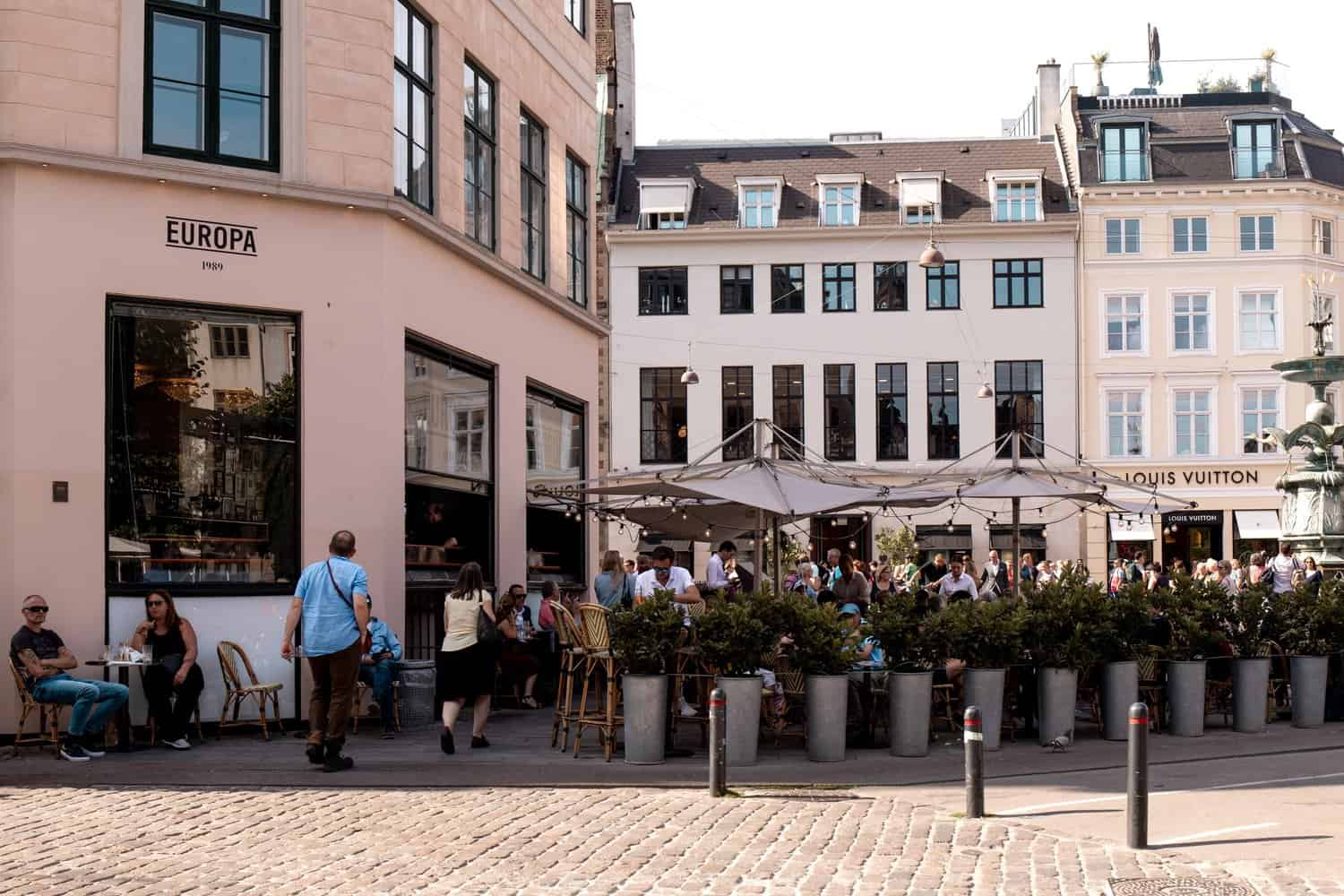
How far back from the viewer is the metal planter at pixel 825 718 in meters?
12.9

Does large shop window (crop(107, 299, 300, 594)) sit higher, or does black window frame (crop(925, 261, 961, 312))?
black window frame (crop(925, 261, 961, 312))

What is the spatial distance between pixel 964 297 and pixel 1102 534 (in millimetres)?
8361

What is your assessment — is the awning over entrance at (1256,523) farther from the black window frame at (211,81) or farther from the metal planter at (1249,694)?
the black window frame at (211,81)

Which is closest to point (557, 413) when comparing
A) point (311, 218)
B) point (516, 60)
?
point (516, 60)

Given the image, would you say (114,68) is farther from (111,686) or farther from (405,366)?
(111,686)

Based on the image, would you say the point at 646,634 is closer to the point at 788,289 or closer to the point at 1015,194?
the point at 788,289

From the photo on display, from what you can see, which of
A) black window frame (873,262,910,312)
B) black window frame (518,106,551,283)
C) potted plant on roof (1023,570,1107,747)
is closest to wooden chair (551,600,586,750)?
potted plant on roof (1023,570,1107,747)

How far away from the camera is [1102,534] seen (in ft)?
158

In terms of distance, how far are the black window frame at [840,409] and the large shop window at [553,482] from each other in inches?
1067

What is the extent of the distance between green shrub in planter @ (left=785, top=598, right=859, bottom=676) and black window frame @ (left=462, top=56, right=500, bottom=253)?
733 cm

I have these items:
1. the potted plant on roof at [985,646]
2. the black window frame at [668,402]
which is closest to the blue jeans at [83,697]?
the potted plant on roof at [985,646]

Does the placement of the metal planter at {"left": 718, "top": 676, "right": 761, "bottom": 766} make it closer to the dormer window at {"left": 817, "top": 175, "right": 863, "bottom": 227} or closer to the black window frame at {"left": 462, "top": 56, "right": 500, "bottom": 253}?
the black window frame at {"left": 462, "top": 56, "right": 500, "bottom": 253}

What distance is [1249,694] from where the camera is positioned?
49.8ft

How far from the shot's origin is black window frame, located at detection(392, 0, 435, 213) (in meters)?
16.8
